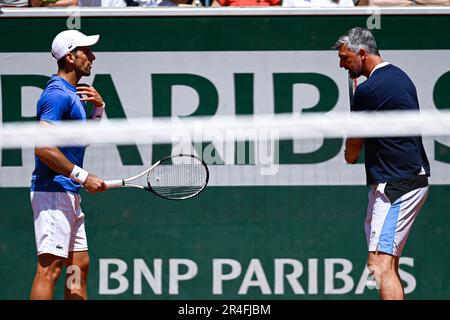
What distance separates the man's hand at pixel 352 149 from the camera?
5.82 m

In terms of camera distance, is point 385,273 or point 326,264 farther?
point 326,264

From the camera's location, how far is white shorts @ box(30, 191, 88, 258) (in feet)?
19.0

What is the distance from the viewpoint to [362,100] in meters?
5.71

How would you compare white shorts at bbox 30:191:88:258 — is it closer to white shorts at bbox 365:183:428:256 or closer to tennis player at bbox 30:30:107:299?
tennis player at bbox 30:30:107:299

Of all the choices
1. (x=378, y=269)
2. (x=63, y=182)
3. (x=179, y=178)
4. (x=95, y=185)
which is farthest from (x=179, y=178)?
(x=378, y=269)

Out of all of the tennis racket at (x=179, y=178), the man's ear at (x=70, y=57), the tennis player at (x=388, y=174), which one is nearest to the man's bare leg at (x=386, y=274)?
the tennis player at (x=388, y=174)

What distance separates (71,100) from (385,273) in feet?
6.50

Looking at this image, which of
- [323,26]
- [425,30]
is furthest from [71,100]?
[425,30]

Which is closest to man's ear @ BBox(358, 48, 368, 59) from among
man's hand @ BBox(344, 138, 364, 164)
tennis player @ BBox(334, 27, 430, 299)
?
tennis player @ BBox(334, 27, 430, 299)

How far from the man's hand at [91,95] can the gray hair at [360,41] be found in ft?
4.72

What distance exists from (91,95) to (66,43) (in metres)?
0.33

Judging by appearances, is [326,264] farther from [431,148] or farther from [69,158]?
[69,158]

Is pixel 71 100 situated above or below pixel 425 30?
below

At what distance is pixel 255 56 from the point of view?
21.1ft
